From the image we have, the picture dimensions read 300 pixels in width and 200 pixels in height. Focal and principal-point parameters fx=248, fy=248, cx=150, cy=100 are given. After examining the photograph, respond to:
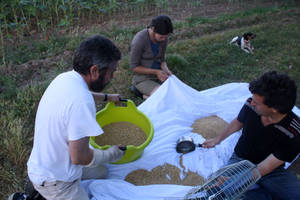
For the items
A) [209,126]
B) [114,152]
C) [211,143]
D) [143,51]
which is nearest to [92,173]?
[114,152]

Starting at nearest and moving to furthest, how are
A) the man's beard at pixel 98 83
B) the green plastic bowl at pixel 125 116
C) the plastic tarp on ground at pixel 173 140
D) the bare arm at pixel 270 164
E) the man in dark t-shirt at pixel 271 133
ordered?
the man's beard at pixel 98 83
the man in dark t-shirt at pixel 271 133
the bare arm at pixel 270 164
the plastic tarp on ground at pixel 173 140
the green plastic bowl at pixel 125 116

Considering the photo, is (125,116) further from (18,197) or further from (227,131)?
(18,197)

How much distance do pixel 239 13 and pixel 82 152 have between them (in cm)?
640

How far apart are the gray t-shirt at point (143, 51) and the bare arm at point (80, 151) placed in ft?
6.28

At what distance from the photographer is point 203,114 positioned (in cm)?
303

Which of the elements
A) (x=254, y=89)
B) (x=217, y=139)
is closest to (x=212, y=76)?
(x=217, y=139)

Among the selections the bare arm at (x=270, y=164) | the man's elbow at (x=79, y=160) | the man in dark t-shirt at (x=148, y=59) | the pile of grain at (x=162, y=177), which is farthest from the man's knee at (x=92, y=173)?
the man in dark t-shirt at (x=148, y=59)

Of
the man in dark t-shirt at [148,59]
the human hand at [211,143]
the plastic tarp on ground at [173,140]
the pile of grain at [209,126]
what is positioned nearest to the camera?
the plastic tarp on ground at [173,140]

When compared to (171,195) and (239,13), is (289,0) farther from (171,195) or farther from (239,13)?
(171,195)

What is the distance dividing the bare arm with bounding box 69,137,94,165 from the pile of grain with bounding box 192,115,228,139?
1.49 metres

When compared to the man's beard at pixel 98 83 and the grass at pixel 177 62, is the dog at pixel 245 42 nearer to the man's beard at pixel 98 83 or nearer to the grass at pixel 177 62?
the grass at pixel 177 62

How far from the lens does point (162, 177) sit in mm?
2232

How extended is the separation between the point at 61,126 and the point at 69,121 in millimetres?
80

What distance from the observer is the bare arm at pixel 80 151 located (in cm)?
141
